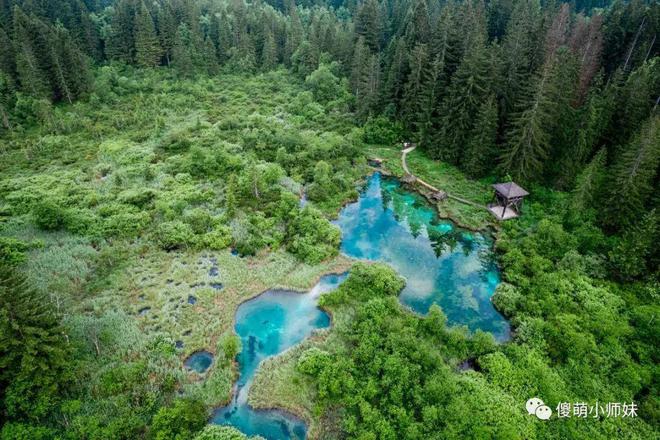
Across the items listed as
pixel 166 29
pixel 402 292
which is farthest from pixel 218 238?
pixel 166 29

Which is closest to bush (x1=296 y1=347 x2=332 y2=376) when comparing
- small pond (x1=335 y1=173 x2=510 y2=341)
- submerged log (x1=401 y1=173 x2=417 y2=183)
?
small pond (x1=335 y1=173 x2=510 y2=341)

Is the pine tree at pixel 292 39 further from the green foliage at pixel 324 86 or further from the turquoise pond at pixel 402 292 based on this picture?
the turquoise pond at pixel 402 292

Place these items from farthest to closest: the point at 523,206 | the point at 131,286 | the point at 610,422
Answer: the point at 523,206 < the point at 131,286 < the point at 610,422

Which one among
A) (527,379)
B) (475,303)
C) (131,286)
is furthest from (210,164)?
(527,379)

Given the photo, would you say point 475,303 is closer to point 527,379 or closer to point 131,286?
point 527,379

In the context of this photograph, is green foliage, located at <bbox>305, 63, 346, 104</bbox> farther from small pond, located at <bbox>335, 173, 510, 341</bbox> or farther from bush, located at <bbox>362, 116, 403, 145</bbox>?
small pond, located at <bbox>335, 173, 510, 341</bbox>

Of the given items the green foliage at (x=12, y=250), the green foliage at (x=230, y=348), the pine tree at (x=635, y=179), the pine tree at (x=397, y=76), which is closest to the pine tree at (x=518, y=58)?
the pine tree at (x=397, y=76)

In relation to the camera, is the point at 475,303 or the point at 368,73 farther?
the point at 368,73
